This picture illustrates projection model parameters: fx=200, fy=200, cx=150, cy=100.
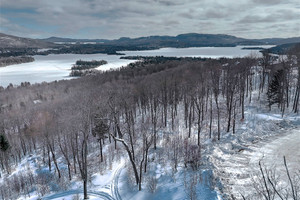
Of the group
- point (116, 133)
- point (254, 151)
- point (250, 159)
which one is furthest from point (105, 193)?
point (116, 133)

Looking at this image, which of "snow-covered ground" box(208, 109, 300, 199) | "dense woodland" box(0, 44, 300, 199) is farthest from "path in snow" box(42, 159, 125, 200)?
"snow-covered ground" box(208, 109, 300, 199)

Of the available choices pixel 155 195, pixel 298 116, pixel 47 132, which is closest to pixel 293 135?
pixel 298 116

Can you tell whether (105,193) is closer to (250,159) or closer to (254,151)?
(250,159)

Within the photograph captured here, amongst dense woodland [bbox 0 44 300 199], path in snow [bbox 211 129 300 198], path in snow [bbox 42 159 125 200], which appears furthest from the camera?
dense woodland [bbox 0 44 300 199]

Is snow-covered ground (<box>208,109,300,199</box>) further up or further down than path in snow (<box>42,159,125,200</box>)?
further up

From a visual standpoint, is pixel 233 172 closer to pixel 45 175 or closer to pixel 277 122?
pixel 277 122

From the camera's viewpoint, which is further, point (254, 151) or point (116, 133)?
point (116, 133)

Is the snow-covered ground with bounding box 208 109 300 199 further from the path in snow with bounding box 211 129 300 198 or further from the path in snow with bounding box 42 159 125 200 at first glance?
the path in snow with bounding box 42 159 125 200

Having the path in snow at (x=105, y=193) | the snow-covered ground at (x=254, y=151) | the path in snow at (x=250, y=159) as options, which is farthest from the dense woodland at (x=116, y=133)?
the path in snow at (x=250, y=159)
